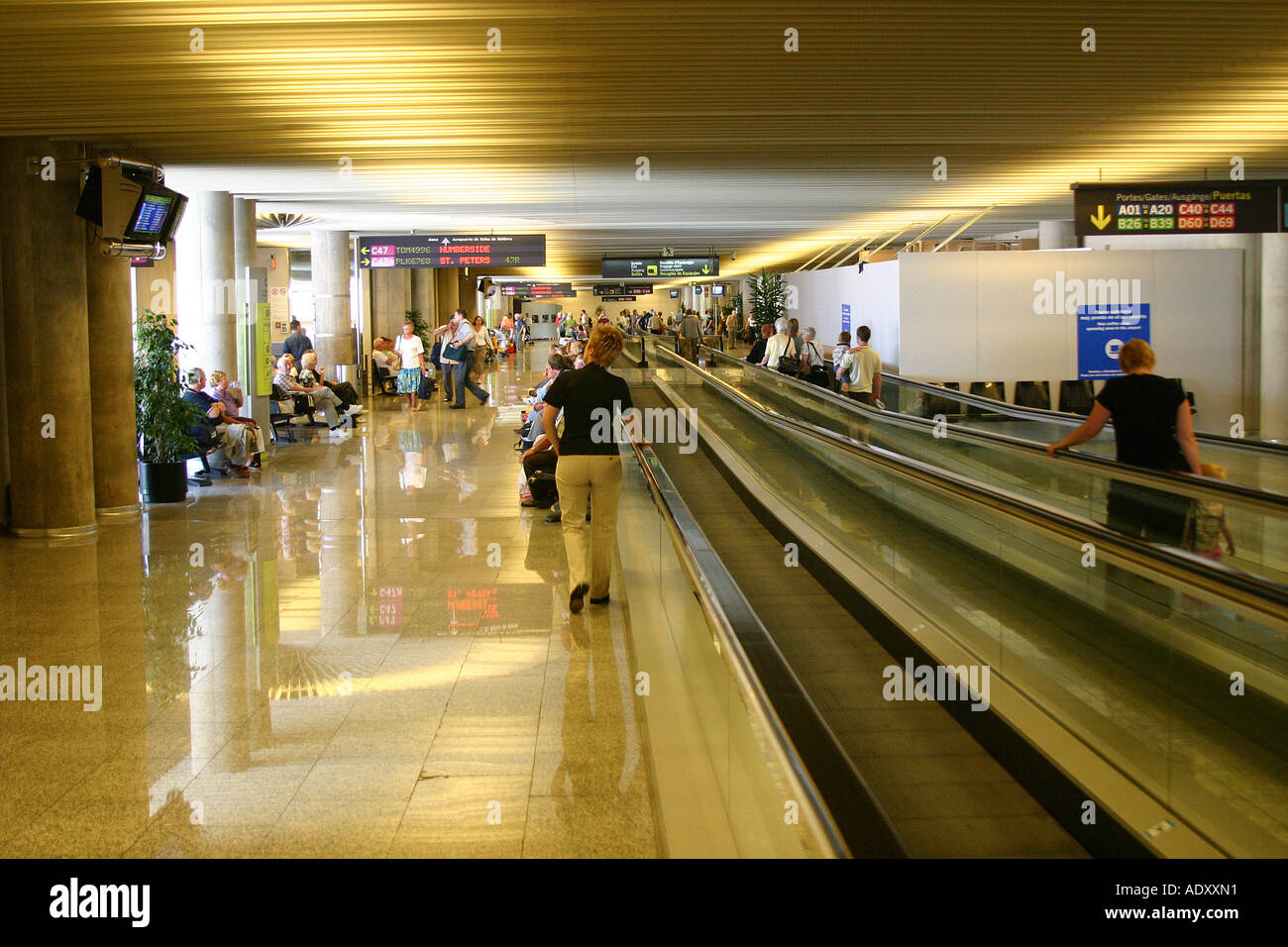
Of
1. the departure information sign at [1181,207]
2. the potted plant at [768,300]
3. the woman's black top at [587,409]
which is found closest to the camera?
the woman's black top at [587,409]

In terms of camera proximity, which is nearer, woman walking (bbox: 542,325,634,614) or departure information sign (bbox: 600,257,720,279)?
woman walking (bbox: 542,325,634,614)

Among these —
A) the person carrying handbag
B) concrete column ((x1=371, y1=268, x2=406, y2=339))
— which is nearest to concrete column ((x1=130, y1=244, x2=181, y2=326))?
→ the person carrying handbag

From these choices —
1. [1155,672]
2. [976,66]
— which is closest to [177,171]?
[976,66]

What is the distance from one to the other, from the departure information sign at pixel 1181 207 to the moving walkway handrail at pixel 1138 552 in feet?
20.8

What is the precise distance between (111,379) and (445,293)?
84.8ft

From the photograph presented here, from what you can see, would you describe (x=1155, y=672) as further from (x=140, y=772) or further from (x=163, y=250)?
(x=163, y=250)

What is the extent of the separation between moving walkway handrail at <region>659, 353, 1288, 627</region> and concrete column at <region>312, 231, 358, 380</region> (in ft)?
55.0

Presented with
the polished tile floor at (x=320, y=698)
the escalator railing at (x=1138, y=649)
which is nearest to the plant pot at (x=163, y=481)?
the polished tile floor at (x=320, y=698)

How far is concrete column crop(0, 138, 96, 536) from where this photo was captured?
381 inches

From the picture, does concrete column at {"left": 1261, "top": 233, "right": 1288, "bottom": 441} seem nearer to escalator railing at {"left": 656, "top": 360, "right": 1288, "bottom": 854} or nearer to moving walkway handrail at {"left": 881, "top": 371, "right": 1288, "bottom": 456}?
moving walkway handrail at {"left": 881, "top": 371, "right": 1288, "bottom": 456}

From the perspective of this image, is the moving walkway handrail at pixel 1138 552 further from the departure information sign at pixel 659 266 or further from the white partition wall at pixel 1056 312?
the departure information sign at pixel 659 266

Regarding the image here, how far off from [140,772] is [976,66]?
620 cm

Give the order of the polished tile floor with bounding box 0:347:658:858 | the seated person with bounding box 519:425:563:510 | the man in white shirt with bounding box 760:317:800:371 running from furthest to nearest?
1. the man in white shirt with bounding box 760:317:800:371
2. the seated person with bounding box 519:425:563:510
3. the polished tile floor with bounding box 0:347:658:858

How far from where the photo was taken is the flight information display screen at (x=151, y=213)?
10.2 meters
